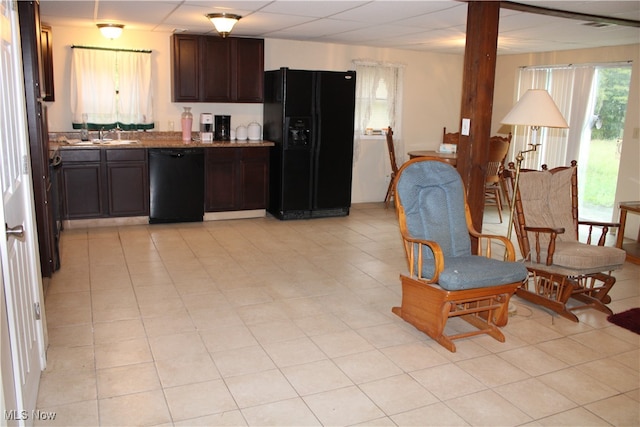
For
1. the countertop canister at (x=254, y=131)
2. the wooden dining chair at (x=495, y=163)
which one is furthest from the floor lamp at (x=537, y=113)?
the countertop canister at (x=254, y=131)

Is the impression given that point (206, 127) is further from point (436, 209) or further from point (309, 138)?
point (436, 209)

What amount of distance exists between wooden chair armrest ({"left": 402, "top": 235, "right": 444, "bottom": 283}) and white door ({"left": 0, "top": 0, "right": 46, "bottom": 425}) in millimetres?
2149

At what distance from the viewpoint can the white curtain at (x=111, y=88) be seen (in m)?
6.01

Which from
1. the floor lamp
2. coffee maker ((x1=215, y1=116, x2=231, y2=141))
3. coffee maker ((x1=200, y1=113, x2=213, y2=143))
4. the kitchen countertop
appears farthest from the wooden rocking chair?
coffee maker ((x1=215, y1=116, x2=231, y2=141))

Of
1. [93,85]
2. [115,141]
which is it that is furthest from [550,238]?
[93,85]

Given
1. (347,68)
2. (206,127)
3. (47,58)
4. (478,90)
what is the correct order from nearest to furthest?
(478,90)
(47,58)
(206,127)
(347,68)

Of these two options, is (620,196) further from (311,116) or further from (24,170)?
(24,170)

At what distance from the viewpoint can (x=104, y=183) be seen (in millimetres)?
5852

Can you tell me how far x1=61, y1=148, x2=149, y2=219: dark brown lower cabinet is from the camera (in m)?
5.69

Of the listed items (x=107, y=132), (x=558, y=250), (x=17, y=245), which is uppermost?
(x=107, y=132)

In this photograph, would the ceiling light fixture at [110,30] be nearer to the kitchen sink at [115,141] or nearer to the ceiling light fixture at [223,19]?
the kitchen sink at [115,141]

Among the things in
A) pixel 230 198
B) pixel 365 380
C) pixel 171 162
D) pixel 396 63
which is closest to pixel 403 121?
pixel 396 63

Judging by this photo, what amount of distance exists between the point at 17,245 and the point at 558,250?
345 centimetres

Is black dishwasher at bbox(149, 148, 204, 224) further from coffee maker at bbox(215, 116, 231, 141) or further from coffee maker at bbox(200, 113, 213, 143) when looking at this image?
coffee maker at bbox(215, 116, 231, 141)
